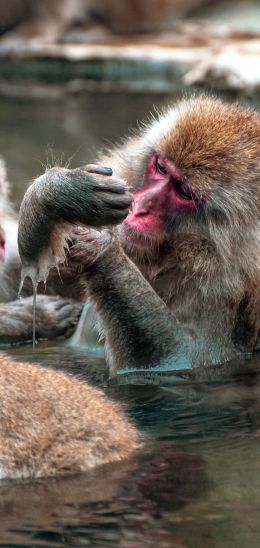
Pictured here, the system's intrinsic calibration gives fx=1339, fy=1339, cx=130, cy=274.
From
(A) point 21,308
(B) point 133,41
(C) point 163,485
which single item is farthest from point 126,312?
(B) point 133,41

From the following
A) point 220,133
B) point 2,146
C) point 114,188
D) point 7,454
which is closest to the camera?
point 7,454

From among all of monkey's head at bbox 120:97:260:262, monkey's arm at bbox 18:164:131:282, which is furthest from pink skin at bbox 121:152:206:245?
monkey's arm at bbox 18:164:131:282

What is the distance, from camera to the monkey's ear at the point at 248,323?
696 cm

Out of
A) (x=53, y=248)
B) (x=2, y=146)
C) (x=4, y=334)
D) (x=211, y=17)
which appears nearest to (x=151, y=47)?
(x=211, y=17)

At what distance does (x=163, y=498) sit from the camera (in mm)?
5078

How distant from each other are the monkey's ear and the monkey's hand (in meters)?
1.25

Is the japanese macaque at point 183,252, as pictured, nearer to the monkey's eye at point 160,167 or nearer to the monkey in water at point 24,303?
the monkey's eye at point 160,167

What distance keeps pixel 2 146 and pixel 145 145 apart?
207 inches

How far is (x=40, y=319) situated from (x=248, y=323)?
1434 mm

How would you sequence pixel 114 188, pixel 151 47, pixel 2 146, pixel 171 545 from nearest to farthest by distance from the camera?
pixel 171 545 < pixel 114 188 < pixel 2 146 < pixel 151 47

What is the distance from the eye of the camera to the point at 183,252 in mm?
6914

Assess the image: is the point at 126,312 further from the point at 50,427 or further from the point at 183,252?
the point at 50,427

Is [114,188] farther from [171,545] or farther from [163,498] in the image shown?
[171,545]

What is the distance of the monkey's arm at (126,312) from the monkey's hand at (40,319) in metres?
1.01
